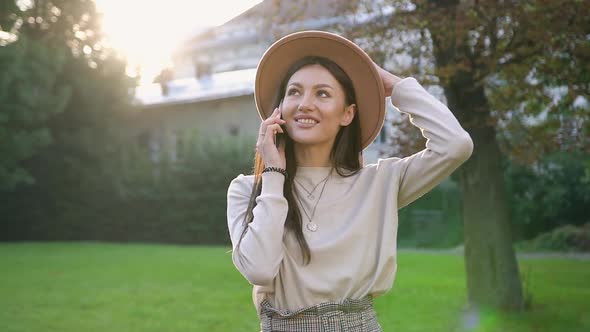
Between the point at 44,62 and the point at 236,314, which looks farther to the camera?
the point at 44,62

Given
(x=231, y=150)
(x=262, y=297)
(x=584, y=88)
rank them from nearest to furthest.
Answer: (x=262, y=297), (x=584, y=88), (x=231, y=150)

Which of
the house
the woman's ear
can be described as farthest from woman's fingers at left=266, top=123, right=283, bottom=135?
the house

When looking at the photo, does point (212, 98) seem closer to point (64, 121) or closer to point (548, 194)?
point (64, 121)

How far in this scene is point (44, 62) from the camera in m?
19.6

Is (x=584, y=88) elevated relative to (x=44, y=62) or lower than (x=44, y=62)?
lower

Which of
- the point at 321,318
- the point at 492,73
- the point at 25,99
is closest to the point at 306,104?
the point at 321,318

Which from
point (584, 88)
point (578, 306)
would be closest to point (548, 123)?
point (584, 88)

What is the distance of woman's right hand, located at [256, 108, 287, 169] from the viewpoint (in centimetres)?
234

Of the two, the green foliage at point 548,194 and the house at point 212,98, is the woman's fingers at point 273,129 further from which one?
Answer: the house at point 212,98

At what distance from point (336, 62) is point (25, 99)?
715 inches

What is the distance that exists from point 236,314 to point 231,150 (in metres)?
13.5

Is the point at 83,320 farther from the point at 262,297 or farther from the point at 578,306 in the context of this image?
the point at 262,297

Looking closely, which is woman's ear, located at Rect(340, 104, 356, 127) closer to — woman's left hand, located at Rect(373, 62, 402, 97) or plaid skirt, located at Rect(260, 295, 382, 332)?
woman's left hand, located at Rect(373, 62, 402, 97)

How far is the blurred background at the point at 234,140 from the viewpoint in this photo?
23.4ft
